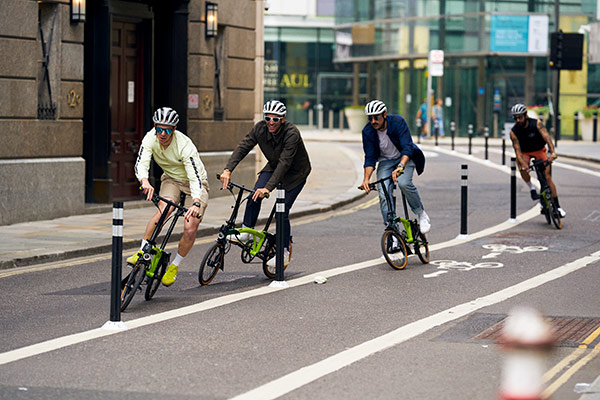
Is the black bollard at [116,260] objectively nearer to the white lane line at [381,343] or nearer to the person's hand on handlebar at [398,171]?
the white lane line at [381,343]

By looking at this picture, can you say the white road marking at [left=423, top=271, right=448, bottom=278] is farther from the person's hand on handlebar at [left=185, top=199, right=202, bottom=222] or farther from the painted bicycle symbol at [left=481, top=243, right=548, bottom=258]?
the person's hand on handlebar at [left=185, top=199, right=202, bottom=222]

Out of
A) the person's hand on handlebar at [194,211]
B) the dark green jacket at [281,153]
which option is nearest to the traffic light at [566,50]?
the dark green jacket at [281,153]

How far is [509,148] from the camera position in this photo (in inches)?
1491

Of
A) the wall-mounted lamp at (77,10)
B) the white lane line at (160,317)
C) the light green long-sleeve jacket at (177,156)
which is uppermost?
the wall-mounted lamp at (77,10)

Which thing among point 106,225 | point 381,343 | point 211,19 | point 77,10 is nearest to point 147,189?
point 381,343

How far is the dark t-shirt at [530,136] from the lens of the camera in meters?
16.1

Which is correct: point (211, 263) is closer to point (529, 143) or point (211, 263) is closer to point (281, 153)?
point (281, 153)

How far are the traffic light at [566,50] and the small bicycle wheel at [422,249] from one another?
27275 millimetres

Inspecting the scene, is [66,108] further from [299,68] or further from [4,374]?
[299,68]

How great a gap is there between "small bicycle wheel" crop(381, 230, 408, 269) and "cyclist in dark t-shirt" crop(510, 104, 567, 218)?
185 inches

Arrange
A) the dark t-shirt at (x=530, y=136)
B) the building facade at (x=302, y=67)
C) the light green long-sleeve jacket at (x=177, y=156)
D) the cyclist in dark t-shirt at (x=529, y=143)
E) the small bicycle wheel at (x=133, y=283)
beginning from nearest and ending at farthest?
1. the small bicycle wheel at (x=133, y=283)
2. the light green long-sleeve jacket at (x=177, y=156)
3. the cyclist in dark t-shirt at (x=529, y=143)
4. the dark t-shirt at (x=530, y=136)
5. the building facade at (x=302, y=67)

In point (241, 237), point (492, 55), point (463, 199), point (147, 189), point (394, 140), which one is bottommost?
point (241, 237)

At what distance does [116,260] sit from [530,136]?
925 centimetres

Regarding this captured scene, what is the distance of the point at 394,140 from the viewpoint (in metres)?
12.2
